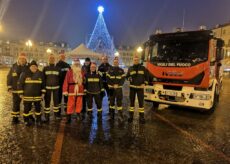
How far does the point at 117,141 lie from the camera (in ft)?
18.0

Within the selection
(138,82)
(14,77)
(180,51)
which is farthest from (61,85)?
(180,51)

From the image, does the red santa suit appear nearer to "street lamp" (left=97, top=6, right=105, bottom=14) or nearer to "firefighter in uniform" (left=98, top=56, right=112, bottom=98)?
"firefighter in uniform" (left=98, top=56, right=112, bottom=98)

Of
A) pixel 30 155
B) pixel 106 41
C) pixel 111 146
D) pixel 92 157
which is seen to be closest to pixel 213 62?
pixel 111 146

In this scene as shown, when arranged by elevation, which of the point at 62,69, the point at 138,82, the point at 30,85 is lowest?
the point at 30,85

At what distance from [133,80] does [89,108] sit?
1.70m

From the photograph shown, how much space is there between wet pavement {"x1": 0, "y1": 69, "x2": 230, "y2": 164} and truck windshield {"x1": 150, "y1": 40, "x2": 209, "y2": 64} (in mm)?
2162

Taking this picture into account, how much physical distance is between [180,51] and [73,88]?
411 cm

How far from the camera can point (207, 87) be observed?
7.85 meters

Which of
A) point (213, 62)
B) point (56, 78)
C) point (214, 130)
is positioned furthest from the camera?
point (213, 62)

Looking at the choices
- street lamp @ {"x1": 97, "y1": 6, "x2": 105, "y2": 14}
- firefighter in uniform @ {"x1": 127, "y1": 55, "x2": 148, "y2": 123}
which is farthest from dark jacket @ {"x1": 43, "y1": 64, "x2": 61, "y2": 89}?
street lamp @ {"x1": 97, "y1": 6, "x2": 105, "y2": 14}

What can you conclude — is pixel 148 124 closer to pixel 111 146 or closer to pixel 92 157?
pixel 111 146

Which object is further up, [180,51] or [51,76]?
[180,51]

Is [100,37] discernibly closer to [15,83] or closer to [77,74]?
[77,74]

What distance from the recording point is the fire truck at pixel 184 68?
7.89 meters
